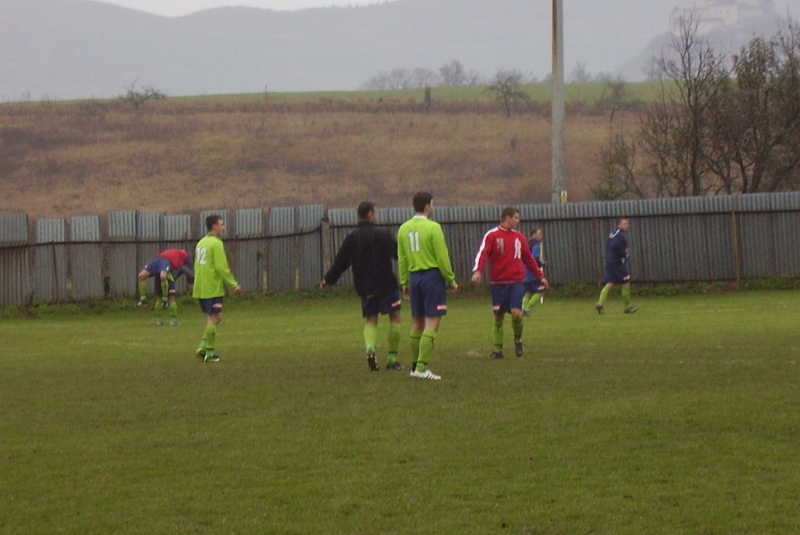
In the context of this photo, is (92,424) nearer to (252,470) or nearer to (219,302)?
(252,470)

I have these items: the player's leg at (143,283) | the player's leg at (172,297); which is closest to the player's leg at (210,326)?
the player's leg at (172,297)

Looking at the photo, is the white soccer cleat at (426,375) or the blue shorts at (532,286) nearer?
the white soccer cleat at (426,375)

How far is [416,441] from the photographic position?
948 cm

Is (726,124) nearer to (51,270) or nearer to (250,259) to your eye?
(250,259)

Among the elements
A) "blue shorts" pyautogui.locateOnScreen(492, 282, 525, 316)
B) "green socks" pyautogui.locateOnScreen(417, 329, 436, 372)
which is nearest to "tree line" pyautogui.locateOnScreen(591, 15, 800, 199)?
"blue shorts" pyautogui.locateOnScreen(492, 282, 525, 316)

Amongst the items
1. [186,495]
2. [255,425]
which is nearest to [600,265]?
[255,425]

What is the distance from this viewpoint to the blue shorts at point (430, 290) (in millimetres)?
13227

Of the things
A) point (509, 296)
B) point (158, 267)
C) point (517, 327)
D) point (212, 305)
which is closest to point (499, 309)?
point (509, 296)

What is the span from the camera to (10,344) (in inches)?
837

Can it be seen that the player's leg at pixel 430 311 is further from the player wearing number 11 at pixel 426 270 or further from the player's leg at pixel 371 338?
the player's leg at pixel 371 338

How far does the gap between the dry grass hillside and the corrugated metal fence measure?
29449mm

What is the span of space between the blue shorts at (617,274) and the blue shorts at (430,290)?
11389mm

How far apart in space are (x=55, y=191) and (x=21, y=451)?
5995cm

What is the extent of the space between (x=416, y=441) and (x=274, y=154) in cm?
6698
